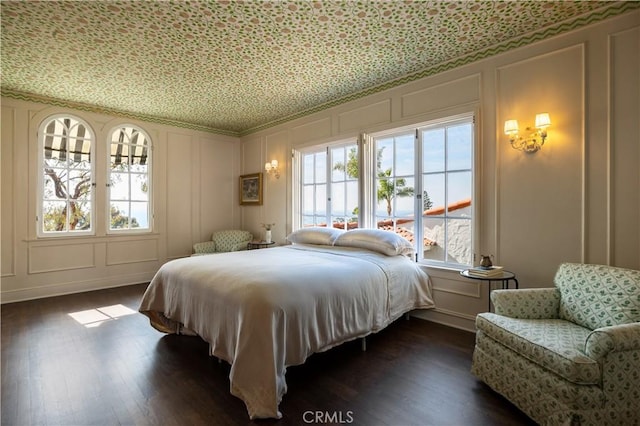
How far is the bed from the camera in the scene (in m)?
1.82

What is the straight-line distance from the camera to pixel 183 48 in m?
2.87

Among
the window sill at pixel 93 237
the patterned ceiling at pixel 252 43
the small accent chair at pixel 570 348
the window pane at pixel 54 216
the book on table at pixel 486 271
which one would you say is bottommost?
the small accent chair at pixel 570 348

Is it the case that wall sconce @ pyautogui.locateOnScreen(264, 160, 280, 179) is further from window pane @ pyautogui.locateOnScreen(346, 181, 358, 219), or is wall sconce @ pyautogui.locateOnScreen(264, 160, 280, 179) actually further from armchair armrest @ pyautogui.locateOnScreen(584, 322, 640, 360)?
armchair armrest @ pyautogui.locateOnScreen(584, 322, 640, 360)

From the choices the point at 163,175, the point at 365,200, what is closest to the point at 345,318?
the point at 365,200

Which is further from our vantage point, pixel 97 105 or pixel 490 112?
pixel 97 105

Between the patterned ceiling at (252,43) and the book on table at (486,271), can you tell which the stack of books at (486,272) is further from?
the patterned ceiling at (252,43)

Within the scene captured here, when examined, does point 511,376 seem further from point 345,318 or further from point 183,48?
point 183,48

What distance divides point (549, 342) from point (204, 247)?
4.94m

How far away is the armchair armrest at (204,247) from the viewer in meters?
5.28

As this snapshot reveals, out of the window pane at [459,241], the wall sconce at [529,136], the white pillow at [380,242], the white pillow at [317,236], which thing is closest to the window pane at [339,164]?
the white pillow at [317,236]

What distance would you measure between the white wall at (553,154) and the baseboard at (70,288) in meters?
4.60

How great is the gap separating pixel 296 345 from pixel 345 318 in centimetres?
50

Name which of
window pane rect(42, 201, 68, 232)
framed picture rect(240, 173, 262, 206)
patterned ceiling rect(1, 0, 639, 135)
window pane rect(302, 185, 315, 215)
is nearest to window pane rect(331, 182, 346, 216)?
window pane rect(302, 185, 315, 215)

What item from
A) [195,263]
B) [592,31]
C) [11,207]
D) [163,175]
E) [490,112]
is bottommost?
[195,263]
